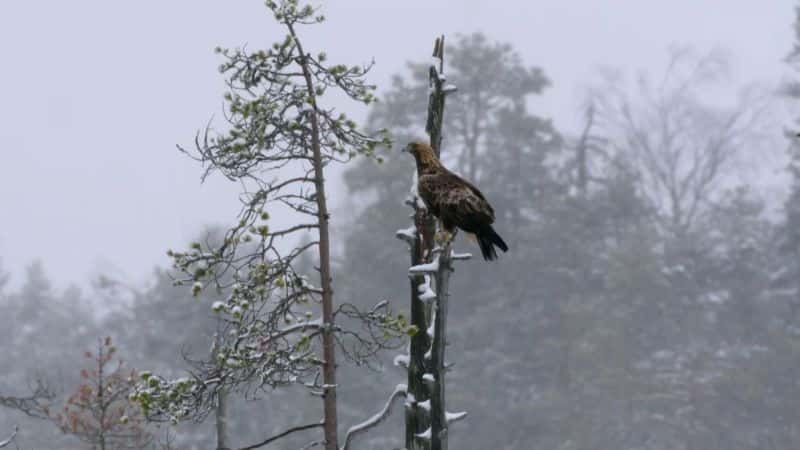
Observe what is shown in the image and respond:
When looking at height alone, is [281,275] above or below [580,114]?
below

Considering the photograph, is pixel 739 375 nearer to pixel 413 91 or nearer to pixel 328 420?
pixel 413 91

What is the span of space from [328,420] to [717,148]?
136ft

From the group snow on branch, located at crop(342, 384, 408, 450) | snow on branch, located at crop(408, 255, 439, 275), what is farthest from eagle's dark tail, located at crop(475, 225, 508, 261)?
snow on branch, located at crop(342, 384, 408, 450)

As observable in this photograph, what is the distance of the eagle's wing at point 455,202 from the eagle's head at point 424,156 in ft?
0.92

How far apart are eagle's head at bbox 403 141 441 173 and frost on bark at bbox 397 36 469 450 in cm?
31

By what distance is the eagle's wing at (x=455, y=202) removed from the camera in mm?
9586

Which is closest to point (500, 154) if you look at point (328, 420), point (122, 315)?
point (122, 315)

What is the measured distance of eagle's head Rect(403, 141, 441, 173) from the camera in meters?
10.3


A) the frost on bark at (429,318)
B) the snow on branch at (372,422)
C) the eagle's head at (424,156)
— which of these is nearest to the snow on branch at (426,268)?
the frost on bark at (429,318)

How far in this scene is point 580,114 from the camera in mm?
51938

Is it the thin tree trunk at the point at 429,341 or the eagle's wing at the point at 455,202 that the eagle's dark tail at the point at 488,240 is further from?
the thin tree trunk at the point at 429,341

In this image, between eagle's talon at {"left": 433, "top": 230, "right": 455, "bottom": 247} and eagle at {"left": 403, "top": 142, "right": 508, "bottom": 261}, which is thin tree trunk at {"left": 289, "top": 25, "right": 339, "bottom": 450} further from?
eagle's talon at {"left": 433, "top": 230, "right": 455, "bottom": 247}

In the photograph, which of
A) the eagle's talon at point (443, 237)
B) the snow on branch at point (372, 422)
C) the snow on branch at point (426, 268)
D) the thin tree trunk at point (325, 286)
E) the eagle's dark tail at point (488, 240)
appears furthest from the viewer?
the snow on branch at point (372, 422)

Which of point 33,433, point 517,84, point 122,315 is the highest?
point 517,84
